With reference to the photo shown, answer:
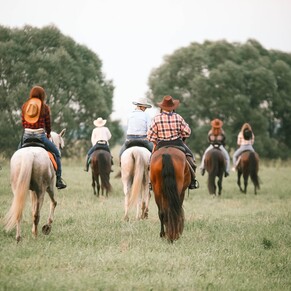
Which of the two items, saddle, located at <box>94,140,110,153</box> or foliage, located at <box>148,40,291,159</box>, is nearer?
saddle, located at <box>94,140,110,153</box>

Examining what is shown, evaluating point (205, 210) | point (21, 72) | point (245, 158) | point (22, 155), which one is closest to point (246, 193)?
point (245, 158)

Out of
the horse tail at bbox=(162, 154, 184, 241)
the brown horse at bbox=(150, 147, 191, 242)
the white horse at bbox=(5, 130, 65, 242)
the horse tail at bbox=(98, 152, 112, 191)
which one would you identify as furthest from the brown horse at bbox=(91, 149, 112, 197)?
the horse tail at bbox=(162, 154, 184, 241)

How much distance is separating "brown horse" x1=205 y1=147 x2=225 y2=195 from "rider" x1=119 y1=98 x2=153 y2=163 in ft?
22.4

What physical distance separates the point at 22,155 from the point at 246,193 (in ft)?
44.0

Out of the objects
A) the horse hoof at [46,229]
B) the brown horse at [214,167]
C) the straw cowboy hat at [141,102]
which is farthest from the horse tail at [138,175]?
the brown horse at [214,167]

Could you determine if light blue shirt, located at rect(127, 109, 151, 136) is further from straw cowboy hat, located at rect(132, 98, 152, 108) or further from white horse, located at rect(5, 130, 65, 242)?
white horse, located at rect(5, 130, 65, 242)

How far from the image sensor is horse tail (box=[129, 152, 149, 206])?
11805mm

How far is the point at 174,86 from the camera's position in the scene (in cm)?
4734

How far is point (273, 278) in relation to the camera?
724 centimetres

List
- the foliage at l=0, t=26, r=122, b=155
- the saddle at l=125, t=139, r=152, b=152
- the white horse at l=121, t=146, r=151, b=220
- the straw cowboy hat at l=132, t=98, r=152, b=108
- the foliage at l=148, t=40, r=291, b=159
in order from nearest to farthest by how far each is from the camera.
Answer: the white horse at l=121, t=146, r=151, b=220 → the saddle at l=125, t=139, r=152, b=152 → the straw cowboy hat at l=132, t=98, r=152, b=108 → the foliage at l=0, t=26, r=122, b=155 → the foliage at l=148, t=40, r=291, b=159

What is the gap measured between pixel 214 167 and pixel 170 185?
34.3 ft

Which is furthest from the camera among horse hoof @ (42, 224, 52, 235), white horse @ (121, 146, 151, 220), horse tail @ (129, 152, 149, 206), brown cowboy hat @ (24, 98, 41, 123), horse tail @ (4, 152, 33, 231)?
white horse @ (121, 146, 151, 220)

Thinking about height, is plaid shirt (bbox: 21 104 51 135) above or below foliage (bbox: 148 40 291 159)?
below

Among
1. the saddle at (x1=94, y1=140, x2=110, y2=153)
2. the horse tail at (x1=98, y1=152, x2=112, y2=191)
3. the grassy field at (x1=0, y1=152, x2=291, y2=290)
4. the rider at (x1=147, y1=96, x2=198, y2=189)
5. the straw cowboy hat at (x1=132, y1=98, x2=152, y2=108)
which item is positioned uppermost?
the straw cowboy hat at (x1=132, y1=98, x2=152, y2=108)
